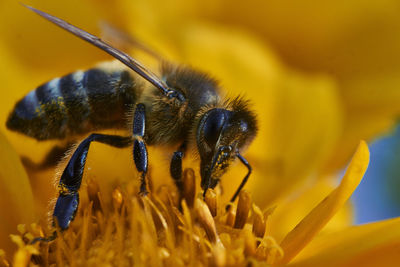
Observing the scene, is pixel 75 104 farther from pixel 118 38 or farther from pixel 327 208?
pixel 327 208

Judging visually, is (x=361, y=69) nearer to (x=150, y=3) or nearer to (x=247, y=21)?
(x=247, y=21)

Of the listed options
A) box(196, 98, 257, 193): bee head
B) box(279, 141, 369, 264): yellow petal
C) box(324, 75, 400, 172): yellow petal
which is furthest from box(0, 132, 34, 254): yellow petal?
box(324, 75, 400, 172): yellow petal

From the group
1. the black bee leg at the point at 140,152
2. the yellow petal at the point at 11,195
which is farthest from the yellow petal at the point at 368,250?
the yellow petal at the point at 11,195

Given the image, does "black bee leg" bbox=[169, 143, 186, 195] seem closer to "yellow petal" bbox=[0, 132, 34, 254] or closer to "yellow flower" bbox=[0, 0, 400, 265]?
"yellow flower" bbox=[0, 0, 400, 265]

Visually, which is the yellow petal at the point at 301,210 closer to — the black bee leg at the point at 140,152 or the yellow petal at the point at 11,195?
the black bee leg at the point at 140,152

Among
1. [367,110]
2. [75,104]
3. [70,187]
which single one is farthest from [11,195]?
[367,110]
